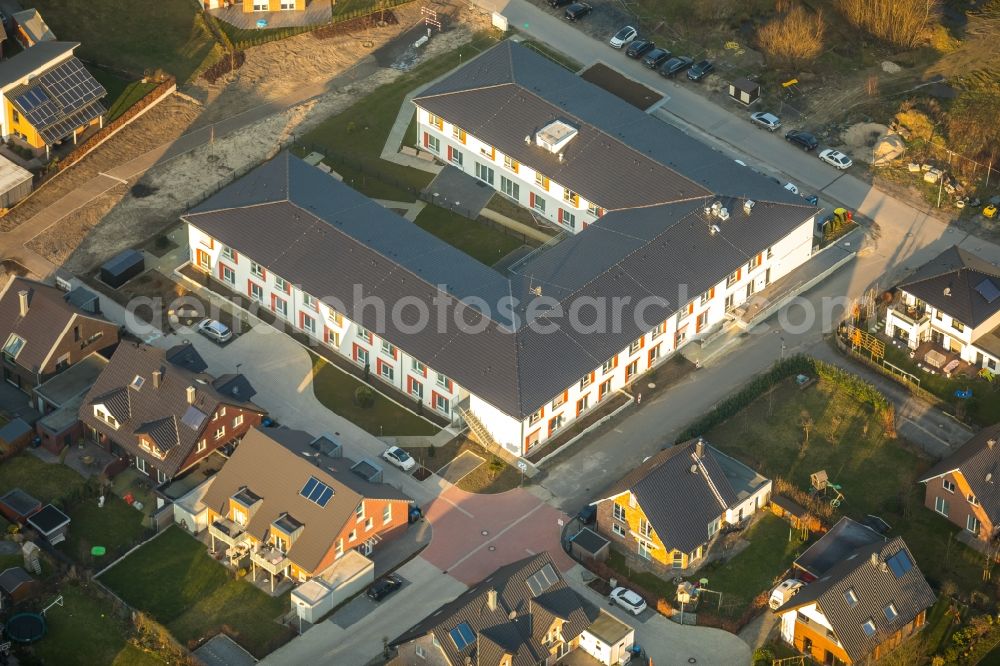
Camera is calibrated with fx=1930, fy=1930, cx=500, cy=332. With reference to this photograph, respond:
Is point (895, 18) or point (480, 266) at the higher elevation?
point (895, 18)

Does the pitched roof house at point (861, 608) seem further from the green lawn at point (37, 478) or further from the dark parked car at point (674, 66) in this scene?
the dark parked car at point (674, 66)

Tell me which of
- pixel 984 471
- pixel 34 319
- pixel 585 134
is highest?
pixel 585 134

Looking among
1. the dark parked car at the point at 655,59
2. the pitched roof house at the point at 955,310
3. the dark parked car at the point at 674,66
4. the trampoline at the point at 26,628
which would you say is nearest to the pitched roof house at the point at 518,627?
the trampoline at the point at 26,628

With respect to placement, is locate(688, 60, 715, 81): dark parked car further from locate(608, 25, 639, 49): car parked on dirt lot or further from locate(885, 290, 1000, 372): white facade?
locate(885, 290, 1000, 372): white facade

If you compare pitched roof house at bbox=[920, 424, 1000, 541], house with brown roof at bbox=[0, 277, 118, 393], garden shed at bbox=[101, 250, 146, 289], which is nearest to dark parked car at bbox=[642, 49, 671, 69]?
garden shed at bbox=[101, 250, 146, 289]

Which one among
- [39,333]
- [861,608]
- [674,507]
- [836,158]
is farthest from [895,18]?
[39,333]

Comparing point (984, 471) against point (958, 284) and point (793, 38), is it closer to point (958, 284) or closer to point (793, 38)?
point (958, 284)
